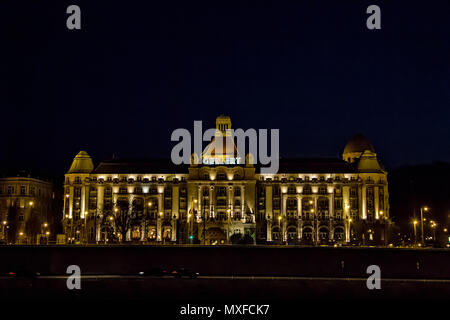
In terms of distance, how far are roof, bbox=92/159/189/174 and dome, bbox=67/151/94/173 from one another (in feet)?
7.50

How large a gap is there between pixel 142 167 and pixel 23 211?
30223 mm

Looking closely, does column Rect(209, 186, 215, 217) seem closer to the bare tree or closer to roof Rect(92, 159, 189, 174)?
roof Rect(92, 159, 189, 174)

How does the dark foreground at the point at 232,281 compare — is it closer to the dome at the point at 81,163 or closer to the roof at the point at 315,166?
the roof at the point at 315,166

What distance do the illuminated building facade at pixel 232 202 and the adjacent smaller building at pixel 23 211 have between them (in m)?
8.02

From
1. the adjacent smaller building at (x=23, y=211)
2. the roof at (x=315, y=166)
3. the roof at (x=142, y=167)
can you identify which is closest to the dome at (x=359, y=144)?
the roof at (x=315, y=166)

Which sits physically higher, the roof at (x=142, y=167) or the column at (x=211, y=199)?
the roof at (x=142, y=167)

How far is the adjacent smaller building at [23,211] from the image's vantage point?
497ft

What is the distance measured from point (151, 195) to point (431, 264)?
87416mm

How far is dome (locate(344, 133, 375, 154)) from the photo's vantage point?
18062 centimetres

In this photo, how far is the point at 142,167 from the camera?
6540 inches

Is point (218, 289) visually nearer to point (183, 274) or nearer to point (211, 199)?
point (183, 274)

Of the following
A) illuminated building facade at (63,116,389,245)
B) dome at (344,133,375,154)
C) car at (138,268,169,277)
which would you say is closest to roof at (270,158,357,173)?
illuminated building facade at (63,116,389,245)
